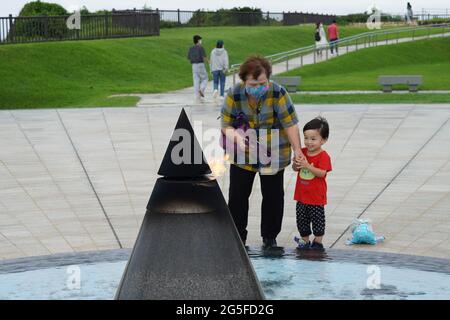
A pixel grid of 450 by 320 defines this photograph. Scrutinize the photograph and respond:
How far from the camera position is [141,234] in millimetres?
5402

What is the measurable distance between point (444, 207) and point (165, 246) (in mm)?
6690

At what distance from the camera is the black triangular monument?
5.13 m

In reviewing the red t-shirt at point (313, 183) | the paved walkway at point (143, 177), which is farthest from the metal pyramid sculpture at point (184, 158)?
the paved walkway at point (143, 177)

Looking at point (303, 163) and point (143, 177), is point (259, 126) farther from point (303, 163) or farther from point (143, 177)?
point (143, 177)

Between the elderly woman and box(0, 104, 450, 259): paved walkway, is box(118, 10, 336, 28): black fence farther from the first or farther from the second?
the elderly woman

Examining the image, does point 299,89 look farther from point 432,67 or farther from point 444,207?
point 444,207

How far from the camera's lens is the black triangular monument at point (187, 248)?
5.13 m

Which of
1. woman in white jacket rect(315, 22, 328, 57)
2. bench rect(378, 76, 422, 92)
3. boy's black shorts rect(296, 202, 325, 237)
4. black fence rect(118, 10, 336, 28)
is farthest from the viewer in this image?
black fence rect(118, 10, 336, 28)

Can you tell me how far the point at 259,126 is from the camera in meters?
8.27

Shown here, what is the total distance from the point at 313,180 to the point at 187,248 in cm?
333

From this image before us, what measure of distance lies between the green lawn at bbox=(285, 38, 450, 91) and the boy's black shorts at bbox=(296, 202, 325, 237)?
2050 centimetres

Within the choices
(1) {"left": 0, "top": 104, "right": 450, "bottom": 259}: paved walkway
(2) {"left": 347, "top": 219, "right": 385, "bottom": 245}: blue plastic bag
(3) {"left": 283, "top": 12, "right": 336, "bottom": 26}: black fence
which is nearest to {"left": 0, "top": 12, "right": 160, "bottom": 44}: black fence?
(1) {"left": 0, "top": 104, "right": 450, "bottom": 259}: paved walkway

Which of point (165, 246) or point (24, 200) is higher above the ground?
point (165, 246)

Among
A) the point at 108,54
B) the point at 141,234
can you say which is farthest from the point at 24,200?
the point at 108,54
